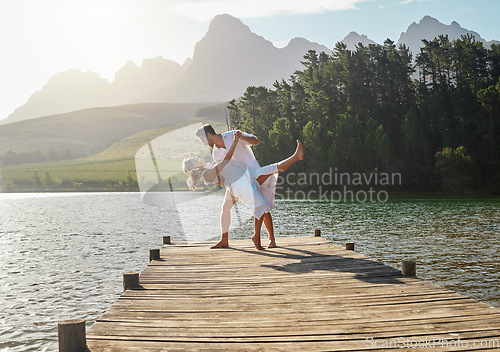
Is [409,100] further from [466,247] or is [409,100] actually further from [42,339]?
[42,339]

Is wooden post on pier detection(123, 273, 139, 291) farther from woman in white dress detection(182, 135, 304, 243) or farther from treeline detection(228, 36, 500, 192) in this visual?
treeline detection(228, 36, 500, 192)

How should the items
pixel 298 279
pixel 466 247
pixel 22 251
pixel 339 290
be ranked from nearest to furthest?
pixel 339 290 → pixel 298 279 → pixel 466 247 → pixel 22 251

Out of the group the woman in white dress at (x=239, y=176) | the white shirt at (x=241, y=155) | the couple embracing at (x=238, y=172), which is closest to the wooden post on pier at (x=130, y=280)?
the woman in white dress at (x=239, y=176)

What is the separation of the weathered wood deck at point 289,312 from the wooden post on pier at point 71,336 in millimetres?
155

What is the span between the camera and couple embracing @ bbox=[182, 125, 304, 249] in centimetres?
928

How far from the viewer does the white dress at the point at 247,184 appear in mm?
9227

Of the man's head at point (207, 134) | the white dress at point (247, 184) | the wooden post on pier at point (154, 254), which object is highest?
the man's head at point (207, 134)

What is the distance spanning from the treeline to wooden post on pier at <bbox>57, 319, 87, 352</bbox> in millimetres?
66338

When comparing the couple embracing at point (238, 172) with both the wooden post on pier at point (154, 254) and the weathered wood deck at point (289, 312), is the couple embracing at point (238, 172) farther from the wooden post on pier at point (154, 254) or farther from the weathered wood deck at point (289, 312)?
the weathered wood deck at point (289, 312)

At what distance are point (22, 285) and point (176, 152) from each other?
601 centimetres

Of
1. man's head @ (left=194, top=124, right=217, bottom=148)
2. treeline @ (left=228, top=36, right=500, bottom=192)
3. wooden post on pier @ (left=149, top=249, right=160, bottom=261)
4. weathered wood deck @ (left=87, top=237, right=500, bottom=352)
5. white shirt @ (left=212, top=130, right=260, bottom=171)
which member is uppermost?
treeline @ (left=228, top=36, right=500, bottom=192)

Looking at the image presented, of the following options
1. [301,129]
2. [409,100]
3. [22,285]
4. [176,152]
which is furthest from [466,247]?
[301,129]

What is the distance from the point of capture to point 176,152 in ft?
43.8

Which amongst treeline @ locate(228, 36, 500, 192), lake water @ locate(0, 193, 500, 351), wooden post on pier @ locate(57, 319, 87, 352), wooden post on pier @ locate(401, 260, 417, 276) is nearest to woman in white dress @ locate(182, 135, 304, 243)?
wooden post on pier @ locate(401, 260, 417, 276)
